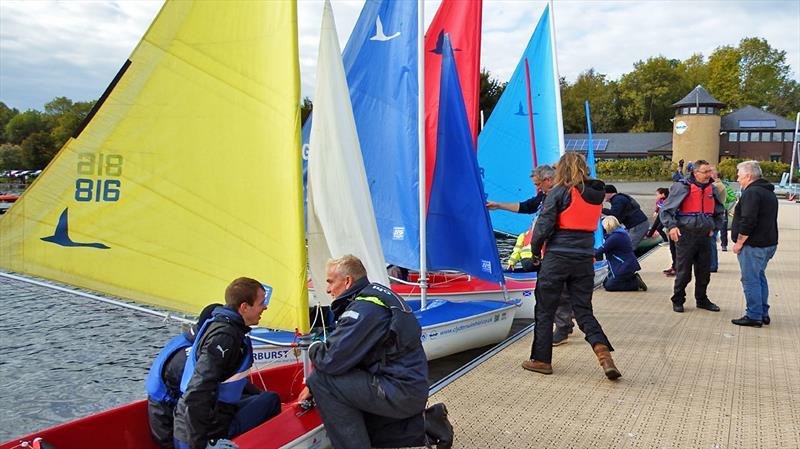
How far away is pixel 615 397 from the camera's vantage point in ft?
14.3

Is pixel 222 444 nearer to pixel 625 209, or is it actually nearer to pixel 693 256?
pixel 693 256

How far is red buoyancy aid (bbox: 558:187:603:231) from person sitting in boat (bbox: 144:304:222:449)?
2734 millimetres

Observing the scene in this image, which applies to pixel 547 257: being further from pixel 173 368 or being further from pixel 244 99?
pixel 173 368

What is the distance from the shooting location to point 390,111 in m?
6.33

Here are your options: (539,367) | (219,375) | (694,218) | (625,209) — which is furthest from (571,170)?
(625,209)

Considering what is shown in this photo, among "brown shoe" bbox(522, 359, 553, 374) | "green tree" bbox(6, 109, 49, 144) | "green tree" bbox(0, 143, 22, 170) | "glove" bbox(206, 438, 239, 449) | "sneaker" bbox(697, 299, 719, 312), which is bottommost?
"brown shoe" bbox(522, 359, 553, 374)

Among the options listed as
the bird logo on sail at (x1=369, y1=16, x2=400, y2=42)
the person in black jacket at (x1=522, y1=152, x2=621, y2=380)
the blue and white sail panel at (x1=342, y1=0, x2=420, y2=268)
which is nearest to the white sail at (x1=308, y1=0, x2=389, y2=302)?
the person in black jacket at (x1=522, y1=152, x2=621, y2=380)

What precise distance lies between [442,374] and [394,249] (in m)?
1.45

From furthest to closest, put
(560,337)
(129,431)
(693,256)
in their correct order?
(693,256) → (560,337) → (129,431)

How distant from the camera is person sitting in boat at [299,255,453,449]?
2742 millimetres

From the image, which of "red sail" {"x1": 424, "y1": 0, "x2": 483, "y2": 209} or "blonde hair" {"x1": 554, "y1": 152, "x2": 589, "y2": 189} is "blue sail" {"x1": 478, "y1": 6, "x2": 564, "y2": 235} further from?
"blonde hair" {"x1": 554, "y1": 152, "x2": 589, "y2": 189}

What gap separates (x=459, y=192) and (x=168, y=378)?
158 inches

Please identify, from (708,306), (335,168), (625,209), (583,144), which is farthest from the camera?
(583,144)

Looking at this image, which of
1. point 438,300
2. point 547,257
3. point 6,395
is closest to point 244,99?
point 547,257
